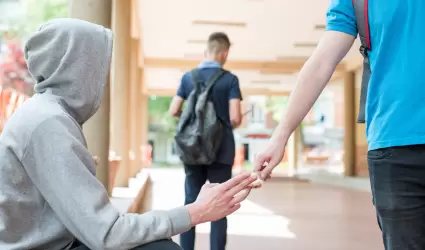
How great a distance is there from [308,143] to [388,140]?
37711 mm

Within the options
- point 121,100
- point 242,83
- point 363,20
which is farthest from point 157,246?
point 242,83

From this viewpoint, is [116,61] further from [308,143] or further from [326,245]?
[308,143]

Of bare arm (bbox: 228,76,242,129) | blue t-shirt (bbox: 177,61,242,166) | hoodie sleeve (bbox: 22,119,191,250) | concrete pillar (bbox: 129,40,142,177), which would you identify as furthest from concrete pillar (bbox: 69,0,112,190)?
concrete pillar (bbox: 129,40,142,177)

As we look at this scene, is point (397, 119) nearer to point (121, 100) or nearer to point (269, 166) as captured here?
point (269, 166)

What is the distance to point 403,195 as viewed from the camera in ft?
3.82

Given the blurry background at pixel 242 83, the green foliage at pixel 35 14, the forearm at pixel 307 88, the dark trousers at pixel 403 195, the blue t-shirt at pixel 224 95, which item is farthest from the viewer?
the green foliage at pixel 35 14

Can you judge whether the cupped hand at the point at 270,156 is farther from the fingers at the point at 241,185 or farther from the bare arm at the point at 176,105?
the bare arm at the point at 176,105

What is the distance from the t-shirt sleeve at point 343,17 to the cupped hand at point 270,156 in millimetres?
353

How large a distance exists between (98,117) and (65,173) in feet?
11.2

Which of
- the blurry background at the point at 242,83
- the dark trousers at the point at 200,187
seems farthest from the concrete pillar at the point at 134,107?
the dark trousers at the point at 200,187

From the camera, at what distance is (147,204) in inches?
271

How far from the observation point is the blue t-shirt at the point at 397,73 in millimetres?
1192

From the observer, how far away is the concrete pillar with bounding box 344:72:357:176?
48.9 ft

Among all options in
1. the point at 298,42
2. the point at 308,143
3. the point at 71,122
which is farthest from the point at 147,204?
the point at 308,143
